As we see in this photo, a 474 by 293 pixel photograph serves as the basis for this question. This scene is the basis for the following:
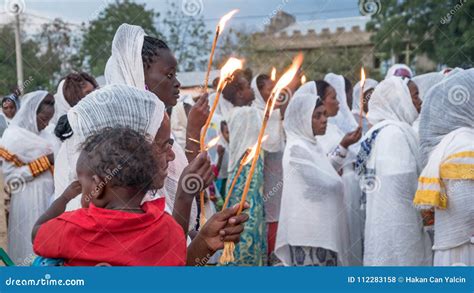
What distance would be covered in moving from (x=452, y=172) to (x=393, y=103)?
5.08 ft

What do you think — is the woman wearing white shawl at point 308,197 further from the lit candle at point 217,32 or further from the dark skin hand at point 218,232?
the dark skin hand at point 218,232

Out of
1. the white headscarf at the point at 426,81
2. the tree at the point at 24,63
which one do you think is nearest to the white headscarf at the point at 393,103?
the white headscarf at the point at 426,81

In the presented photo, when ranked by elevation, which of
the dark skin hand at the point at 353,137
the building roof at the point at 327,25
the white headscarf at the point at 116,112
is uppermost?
the building roof at the point at 327,25

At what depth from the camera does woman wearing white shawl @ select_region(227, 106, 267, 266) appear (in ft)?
21.3

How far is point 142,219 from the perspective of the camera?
7.70ft

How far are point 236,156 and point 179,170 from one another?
3.65 m

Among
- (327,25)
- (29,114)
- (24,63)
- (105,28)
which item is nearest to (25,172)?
(29,114)

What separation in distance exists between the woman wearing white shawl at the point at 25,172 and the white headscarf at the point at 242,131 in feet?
5.45

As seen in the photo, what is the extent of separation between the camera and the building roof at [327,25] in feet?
80.0

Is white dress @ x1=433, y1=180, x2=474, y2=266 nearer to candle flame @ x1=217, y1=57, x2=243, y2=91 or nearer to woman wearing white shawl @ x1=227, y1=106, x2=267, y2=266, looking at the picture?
candle flame @ x1=217, y1=57, x2=243, y2=91

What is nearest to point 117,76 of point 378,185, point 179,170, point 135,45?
point 135,45

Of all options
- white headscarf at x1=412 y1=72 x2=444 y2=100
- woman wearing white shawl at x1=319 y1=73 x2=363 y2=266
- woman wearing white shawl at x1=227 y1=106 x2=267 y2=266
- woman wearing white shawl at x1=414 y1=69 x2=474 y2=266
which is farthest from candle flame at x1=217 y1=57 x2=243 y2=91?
white headscarf at x1=412 y1=72 x2=444 y2=100

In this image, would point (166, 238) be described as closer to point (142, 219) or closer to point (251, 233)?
point (142, 219)

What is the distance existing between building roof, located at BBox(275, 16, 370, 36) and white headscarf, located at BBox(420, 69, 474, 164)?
64.8ft
